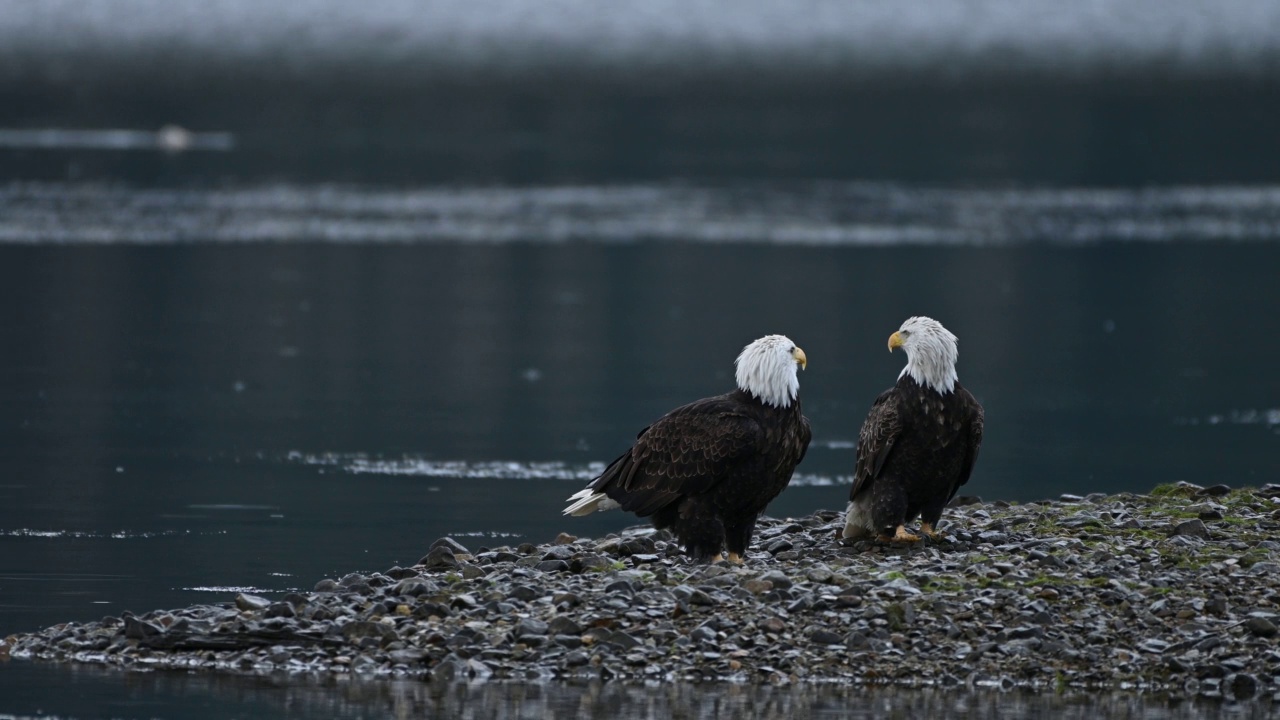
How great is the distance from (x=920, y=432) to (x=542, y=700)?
339 centimetres

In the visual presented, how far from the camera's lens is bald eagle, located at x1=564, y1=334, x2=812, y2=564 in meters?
11.6

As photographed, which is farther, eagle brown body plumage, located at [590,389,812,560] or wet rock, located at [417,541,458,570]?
wet rock, located at [417,541,458,570]

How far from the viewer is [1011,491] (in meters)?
16.8

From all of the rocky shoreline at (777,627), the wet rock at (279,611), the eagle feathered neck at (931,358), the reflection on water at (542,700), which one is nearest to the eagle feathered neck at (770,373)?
the eagle feathered neck at (931,358)

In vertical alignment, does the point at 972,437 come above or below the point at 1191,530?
above

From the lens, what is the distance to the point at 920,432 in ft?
39.2

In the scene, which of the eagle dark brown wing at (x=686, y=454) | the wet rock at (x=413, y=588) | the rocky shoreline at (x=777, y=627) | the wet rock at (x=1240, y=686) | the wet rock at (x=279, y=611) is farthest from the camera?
the eagle dark brown wing at (x=686, y=454)

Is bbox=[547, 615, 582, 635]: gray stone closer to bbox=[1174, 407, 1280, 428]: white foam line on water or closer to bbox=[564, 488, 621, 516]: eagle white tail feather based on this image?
bbox=[564, 488, 621, 516]: eagle white tail feather

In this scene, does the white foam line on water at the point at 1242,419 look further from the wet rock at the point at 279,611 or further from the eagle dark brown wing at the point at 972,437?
the wet rock at the point at 279,611

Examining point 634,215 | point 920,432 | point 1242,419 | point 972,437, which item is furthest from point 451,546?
point 634,215

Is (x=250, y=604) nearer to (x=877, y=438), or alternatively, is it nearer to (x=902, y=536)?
(x=877, y=438)

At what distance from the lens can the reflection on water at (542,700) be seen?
9.32 metres

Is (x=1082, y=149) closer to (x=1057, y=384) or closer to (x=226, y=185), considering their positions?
(x=226, y=185)

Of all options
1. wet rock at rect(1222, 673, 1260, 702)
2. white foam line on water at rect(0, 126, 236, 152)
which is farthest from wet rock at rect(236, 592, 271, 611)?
white foam line on water at rect(0, 126, 236, 152)
